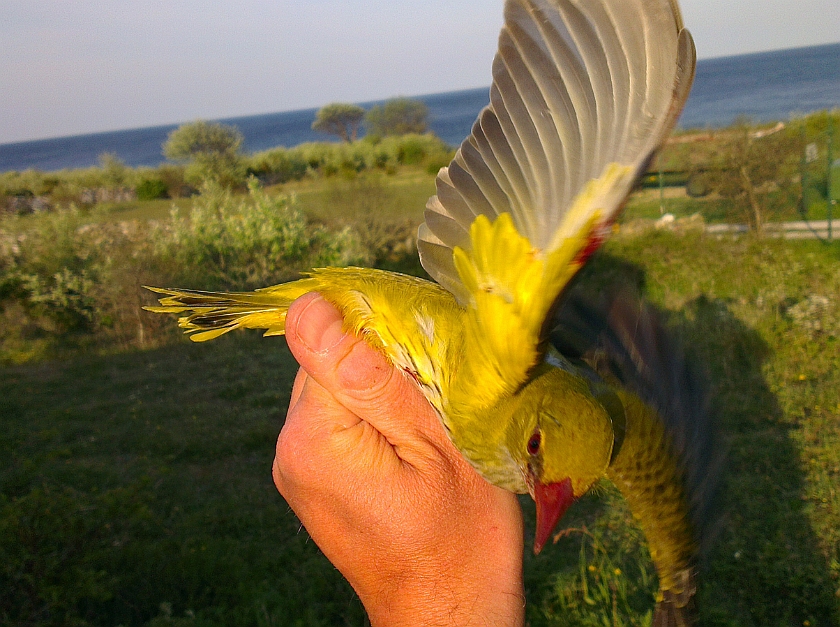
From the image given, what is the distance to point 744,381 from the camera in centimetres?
829

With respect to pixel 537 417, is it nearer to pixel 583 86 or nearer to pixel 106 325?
pixel 583 86

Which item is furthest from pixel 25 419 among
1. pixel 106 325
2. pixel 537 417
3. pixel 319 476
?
pixel 537 417

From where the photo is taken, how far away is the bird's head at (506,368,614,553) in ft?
6.05

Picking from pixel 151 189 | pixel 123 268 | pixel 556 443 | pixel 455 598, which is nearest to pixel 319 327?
pixel 556 443

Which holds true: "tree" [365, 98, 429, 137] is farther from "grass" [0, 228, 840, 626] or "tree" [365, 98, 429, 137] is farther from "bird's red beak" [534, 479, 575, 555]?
"bird's red beak" [534, 479, 575, 555]

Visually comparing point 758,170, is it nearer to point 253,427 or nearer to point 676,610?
point 253,427

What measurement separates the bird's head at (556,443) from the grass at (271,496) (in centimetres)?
99

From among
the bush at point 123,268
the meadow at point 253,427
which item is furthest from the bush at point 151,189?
the bush at point 123,268

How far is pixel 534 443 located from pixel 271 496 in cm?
606

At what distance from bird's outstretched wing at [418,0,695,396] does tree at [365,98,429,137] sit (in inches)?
2337

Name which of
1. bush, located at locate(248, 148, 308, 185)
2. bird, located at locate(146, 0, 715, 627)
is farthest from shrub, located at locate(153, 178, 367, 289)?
bush, located at locate(248, 148, 308, 185)

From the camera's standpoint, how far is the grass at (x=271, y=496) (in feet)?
14.7

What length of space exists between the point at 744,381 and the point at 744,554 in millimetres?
3590

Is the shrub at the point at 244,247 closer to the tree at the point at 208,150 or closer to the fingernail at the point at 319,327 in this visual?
the fingernail at the point at 319,327
